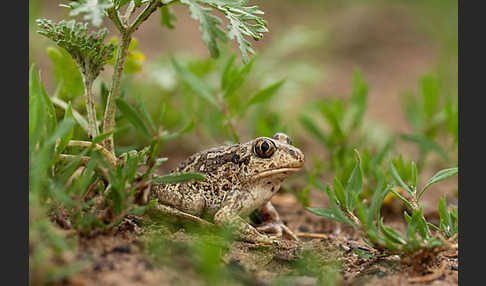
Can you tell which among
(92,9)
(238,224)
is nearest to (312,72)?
(238,224)

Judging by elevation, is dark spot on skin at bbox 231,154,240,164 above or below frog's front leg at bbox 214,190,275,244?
above

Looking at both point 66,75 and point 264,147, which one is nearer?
point 264,147

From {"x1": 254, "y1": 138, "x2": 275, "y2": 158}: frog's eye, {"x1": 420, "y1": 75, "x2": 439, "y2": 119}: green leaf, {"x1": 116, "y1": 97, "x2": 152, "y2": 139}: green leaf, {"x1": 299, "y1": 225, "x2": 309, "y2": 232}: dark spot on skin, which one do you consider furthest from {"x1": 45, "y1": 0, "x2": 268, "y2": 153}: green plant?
{"x1": 420, "y1": 75, "x2": 439, "y2": 119}: green leaf

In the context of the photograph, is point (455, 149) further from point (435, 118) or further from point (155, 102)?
point (155, 102)

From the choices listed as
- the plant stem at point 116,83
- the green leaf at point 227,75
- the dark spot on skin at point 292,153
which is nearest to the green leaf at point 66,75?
the plant stem at point 116,83

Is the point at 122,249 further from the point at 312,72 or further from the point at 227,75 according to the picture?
the point at 312,72

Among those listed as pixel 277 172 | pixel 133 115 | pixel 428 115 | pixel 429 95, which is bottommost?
pixel 277 172

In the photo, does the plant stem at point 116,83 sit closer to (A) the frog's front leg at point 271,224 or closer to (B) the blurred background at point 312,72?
(B) the blurred background at point 312,72

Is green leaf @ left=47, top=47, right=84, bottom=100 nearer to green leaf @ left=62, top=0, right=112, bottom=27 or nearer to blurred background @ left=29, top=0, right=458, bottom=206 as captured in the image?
blurred background @ left=29, top=0, right=458, bottom=206
